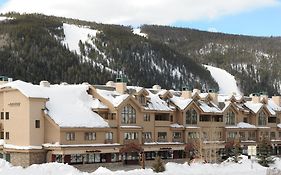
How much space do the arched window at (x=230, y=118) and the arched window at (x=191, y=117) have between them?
22.1 feet

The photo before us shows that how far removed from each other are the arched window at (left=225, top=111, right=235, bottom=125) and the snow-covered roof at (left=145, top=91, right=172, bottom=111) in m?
11.7

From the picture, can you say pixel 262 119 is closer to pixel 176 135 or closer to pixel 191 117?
pixel 191 117

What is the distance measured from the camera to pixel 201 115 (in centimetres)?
6938

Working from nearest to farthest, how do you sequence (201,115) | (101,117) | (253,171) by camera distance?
(253,171) → (101,117) → (201,115)

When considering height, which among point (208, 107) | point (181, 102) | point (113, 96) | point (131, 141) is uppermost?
point (113, 96)

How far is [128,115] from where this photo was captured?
60.1m

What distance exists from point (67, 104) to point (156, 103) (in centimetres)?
1251

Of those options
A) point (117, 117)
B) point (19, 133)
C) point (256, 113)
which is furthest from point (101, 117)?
point (256, 113)

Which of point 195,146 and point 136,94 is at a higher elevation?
point 136,94

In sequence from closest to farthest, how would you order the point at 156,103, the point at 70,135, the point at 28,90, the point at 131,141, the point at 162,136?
the point at 70,135, the point at 28,90, the point at 131,141, the point at 156,103, the point at 162,136

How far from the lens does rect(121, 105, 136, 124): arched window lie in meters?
59.4

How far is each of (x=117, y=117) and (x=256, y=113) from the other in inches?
1064

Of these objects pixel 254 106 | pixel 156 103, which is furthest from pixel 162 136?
pixel 254 106

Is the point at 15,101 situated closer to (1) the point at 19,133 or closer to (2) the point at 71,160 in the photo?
(1) the point at 19,133
